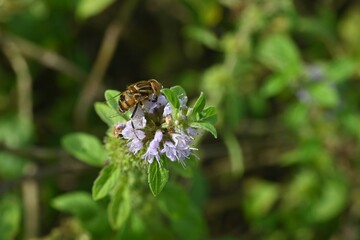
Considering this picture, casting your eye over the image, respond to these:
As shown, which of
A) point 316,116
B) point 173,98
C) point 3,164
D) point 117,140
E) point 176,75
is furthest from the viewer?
point 176,75

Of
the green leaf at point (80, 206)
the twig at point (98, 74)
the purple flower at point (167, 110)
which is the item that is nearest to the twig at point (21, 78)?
the twig at point (98, 74)

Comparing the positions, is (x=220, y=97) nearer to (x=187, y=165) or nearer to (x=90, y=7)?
(x=90, y=7)

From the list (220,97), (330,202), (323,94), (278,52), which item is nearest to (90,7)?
(220,97)

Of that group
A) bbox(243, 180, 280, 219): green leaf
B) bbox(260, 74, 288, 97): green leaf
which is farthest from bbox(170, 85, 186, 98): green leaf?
bbox(243, 180, 280, 219): green leaf

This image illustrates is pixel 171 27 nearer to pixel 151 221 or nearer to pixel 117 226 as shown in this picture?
pixel 151 221

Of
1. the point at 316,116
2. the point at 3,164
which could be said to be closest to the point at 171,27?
the point at 316,116

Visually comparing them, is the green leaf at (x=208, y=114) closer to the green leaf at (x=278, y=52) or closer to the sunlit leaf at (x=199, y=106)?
the sunlit leaf at (x=199, y=106)
